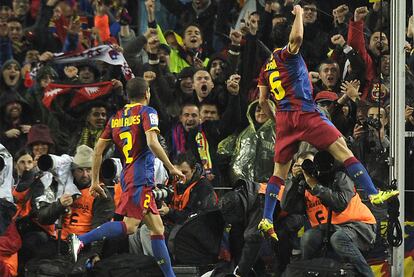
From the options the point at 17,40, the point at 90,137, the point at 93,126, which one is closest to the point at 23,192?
the point at 90,137

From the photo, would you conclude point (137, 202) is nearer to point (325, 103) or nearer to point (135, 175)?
point (135, 175)

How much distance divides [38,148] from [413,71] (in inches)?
185

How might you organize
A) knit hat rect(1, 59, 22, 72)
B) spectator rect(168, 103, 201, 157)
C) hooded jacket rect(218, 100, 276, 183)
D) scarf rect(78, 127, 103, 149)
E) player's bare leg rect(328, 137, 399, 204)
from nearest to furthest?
player's bare leg rect(328, 137, 399, 204) < hooded jacket rect(218, 100, 276, 183) < spectator rect(168, 103, 201, 157) < scarf rect(78, 127, 103, 149) < knit hat rect(1, 59, 22, 72)

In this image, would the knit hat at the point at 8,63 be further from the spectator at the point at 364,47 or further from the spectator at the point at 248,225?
the spectator at the point at 364,47

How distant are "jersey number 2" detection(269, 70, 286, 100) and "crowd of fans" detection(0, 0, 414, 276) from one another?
35cm

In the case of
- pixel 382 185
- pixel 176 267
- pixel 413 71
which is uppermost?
pixel 413 71

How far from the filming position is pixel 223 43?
611 inches

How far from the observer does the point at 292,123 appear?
12.3 metres

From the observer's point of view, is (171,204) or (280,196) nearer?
(280,196)

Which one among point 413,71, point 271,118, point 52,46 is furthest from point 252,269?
point 52,46

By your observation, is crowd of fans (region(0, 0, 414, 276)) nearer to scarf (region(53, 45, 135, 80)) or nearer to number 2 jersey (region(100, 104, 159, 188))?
scarf (region(53, 45, 135, 80))

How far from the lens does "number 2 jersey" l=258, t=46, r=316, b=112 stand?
1227cm

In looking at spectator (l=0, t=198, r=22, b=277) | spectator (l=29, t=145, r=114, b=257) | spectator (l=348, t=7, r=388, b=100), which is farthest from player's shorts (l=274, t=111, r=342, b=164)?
spectator (l=0, t=198, r=22, b=277)

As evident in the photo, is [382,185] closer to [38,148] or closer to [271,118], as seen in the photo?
[271,118]
